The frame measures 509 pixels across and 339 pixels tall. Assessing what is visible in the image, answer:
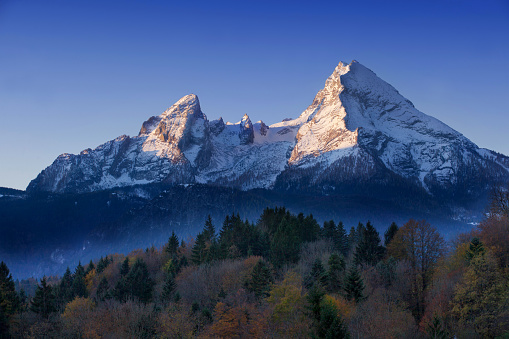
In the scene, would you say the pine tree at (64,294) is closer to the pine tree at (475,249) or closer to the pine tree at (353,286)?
the pine tree at (353,286)

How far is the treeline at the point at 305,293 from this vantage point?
5750cm

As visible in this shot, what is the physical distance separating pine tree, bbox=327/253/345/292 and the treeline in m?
0.20

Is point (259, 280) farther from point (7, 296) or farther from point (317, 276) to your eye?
point (7, 296)

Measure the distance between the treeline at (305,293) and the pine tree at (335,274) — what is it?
0.20 m

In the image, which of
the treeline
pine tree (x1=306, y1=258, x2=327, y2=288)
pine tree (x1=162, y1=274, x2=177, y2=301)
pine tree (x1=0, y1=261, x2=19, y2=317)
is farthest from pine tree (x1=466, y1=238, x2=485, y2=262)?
pine tree (x1=0, y1=261, x2=19, y2=317)

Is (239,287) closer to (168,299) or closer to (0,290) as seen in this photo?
(168,299)

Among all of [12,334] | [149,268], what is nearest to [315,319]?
[12,334]

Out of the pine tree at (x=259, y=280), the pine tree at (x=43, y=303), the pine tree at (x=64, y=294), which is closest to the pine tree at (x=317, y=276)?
the pine tree at (x=259, y=280)

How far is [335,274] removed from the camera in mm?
75750

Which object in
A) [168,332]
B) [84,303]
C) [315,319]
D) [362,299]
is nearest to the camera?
[315,319]

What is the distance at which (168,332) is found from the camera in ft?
198

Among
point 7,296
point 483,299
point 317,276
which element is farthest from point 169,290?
point 483,299

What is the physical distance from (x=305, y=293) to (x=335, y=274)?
11483 millimetres

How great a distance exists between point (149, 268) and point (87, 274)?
2183cm
